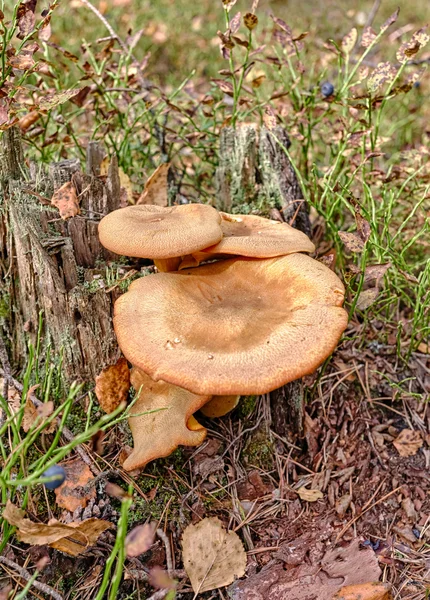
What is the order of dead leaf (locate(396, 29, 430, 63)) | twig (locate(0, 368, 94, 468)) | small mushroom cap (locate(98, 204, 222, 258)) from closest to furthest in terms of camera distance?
1. small mushroom cap (locate(98, 204, 222, 258))
2. twig (locate(0, 368, 94, 468))
3. dead leaf (locate(396, 29, 430, 63))

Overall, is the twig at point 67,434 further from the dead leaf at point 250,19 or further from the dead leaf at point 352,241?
the dead leaf at point 250,19

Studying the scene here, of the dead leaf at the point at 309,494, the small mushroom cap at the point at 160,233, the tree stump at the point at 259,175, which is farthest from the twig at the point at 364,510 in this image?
the tree stump at the point at 259,175

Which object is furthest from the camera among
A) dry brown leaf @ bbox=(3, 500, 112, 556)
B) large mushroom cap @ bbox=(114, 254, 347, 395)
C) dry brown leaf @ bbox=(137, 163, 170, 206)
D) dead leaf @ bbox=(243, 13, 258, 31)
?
dry brown leaf @ bbox=(137, 163, 170, 206)

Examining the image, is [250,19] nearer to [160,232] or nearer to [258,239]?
[258,239]

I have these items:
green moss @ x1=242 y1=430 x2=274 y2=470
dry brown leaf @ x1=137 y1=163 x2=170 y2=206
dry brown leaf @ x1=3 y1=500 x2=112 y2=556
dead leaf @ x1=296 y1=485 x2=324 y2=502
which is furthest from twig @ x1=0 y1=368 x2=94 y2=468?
dry brown leaf @ x1=137 y1=163 x2=170 y2=206

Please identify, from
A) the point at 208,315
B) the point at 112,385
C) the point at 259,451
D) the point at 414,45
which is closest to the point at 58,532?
the point at 112,385

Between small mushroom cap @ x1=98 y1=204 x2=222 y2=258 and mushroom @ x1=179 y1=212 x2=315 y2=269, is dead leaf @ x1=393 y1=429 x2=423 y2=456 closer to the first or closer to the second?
mushroom @ x1=179 y1=212 x2=315 y2=269
